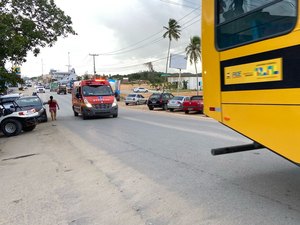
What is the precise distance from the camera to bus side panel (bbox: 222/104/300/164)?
374 centimetres

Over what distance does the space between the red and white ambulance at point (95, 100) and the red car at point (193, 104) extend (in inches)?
280

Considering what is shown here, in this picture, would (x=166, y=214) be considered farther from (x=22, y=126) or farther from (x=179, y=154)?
(x=22, y=126)

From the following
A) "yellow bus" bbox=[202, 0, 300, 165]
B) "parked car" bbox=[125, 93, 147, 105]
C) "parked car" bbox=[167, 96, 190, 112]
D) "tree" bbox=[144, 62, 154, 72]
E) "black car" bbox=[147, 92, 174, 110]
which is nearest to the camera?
"yellow bus" bbox=[202, 0, 300, 165]

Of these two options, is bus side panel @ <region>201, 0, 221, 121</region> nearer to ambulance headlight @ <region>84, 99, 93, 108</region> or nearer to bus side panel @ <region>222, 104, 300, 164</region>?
bus side panel @ <region>222, 104, 300, 164</region>

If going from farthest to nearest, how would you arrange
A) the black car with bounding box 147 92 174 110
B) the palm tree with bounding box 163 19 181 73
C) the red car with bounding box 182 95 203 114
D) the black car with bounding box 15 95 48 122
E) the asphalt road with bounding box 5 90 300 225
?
the palm tree with bounding box 163 19 181 73 → the black car with bounding box 147 92 174 110 → the red car with bounding box 182 95 203 114 → the black car with bounding box 15 95 48 122 → the asphalt road with bounding box 5 90 300 225

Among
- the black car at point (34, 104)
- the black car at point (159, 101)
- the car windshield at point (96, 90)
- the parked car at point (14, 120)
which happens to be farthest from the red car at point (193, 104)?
the parked car at point (14, 120)

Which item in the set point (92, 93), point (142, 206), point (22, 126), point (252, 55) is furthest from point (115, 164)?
point (92, 93)

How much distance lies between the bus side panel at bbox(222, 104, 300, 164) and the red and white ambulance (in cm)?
1791

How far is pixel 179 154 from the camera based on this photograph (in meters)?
8.95

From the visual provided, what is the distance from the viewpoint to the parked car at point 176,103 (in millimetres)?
30031

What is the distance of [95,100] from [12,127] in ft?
22.4

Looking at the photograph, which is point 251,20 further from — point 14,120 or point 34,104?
point 34,104

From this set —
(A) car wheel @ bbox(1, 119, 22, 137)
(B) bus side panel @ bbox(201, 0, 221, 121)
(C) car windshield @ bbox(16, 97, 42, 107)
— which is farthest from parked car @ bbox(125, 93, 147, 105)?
(B) bus side panel @ bbox(201, 0, 221, 121)

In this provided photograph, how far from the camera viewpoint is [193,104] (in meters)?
27.7
